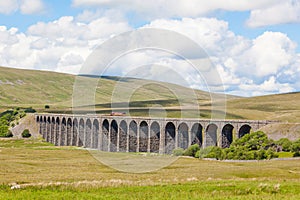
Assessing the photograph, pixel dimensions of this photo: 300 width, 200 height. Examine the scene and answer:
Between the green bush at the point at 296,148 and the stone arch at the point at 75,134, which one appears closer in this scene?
the green bush at the point at 296,148

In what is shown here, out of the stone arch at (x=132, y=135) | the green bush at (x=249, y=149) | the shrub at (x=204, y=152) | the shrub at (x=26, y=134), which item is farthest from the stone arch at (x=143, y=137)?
the shrub at (x=26, y=134)

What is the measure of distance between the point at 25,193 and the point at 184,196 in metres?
11.3

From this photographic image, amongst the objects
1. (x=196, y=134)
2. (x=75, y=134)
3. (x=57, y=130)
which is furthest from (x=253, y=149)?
(x=57, y=130)

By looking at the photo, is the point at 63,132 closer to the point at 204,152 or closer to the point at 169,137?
the point at 169,137

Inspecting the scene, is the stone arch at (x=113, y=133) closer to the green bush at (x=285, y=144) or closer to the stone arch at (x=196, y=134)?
the stone arch at (x=196, y=134)

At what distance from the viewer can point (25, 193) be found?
31.2 m

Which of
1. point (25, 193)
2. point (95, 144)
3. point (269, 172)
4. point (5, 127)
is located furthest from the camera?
point (5, 127)

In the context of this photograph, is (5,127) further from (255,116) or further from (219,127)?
(219,127)

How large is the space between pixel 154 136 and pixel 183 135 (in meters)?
9.29

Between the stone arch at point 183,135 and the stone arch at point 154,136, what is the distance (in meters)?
7.19

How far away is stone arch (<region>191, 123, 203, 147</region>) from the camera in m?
92.7

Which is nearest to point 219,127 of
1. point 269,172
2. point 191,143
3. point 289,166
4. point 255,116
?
point 191,143

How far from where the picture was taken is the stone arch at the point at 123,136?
109m

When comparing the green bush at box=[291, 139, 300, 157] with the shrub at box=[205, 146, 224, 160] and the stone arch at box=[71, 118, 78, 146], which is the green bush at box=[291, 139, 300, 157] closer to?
the shrub at box=[205, 146, 224, 160]
